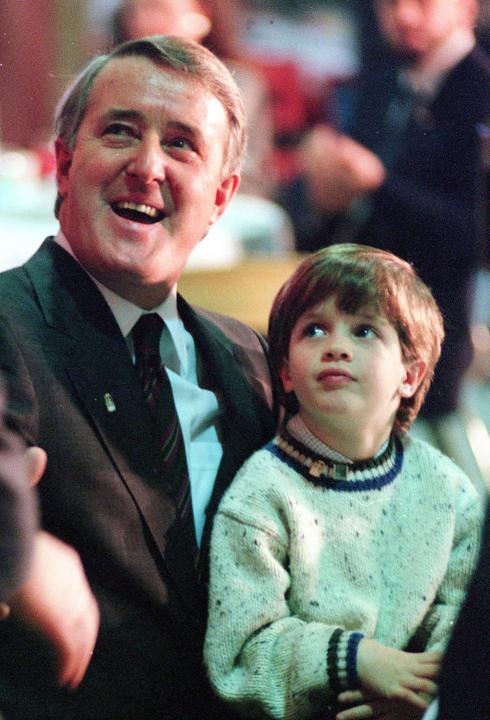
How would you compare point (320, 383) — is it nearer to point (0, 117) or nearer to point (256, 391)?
point (256, 391)

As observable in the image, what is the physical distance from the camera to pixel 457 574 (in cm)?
140

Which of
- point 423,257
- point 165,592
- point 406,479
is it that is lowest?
point 165,592

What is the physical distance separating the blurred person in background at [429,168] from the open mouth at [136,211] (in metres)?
0.35

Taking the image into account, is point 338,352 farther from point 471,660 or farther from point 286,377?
point 471,660

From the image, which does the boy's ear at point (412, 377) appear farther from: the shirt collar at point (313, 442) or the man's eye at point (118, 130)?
Answer: the man's eye at point (118, 130)

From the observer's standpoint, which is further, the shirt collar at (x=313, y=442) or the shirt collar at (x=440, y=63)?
the shirt collar at (x=440, y=63)

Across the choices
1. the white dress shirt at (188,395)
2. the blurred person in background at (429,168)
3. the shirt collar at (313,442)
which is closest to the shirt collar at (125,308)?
the white dress shirt at (188,395)

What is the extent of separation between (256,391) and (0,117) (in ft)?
1.77

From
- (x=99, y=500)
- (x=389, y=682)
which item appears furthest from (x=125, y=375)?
(x=389, y=682)

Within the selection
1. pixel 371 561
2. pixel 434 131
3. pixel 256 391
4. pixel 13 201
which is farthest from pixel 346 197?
pixel 13 201

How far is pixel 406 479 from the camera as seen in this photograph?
1419 millimetres

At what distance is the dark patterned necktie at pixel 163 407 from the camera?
1.38 meters

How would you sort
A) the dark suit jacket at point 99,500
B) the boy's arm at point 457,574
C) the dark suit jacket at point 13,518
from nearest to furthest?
the dark suit jacket at point 13,518 < the dark suit jacket at point 99,500 < the boy's arm at point 457,574

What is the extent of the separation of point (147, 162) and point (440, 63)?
51 centimetres
